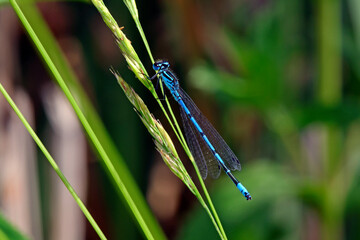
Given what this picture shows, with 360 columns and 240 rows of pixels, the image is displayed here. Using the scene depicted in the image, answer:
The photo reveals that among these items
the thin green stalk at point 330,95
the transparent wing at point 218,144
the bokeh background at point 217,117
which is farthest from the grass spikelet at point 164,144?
the thin green stalk at point 330,95

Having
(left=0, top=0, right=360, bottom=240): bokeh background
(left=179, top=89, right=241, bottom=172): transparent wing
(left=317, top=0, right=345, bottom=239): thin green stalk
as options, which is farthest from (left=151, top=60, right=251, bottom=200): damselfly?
(left=317, top=0, right=345, bottom=239): thin green stalk

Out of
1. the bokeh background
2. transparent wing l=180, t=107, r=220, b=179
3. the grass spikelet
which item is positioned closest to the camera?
the grass spikelet

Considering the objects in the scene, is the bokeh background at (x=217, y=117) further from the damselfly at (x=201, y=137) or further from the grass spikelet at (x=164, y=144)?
the grass spikelet at (x=164, y=144)

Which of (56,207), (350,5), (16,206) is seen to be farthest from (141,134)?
(350,5)

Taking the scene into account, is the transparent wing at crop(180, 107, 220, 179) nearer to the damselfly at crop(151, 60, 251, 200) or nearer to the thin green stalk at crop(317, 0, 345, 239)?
the damselfly at crop(151, 60, 251, 200)

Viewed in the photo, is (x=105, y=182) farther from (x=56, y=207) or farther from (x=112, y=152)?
(x=112, y=152)

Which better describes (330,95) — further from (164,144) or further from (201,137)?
(164,144)

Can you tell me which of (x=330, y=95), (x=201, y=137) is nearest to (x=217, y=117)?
(x=330, y=95)
